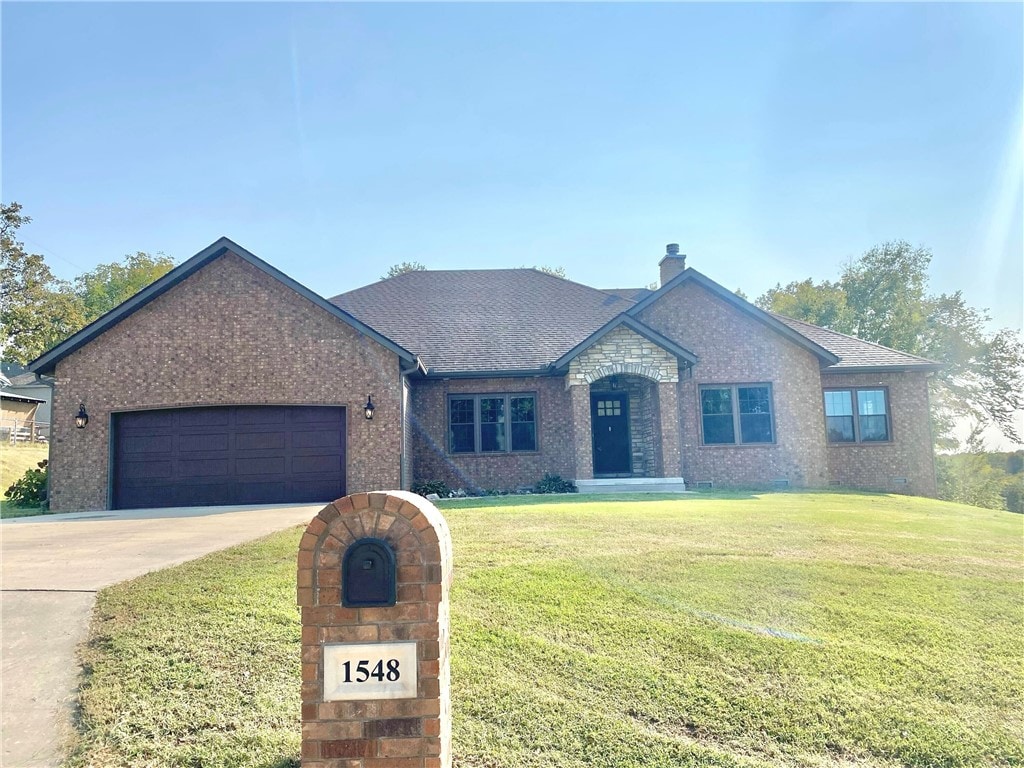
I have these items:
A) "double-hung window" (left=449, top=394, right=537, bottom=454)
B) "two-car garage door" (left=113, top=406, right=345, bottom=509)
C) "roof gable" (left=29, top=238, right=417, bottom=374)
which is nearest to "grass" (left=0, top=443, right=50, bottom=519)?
"two-car garage door" (left=113, top=406, right=345, bottom=509)

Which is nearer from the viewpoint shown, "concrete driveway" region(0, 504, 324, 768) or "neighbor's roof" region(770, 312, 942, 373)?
"concrete driveway" region(0, 504, 324, 768)

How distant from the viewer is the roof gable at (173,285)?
14.5 meters

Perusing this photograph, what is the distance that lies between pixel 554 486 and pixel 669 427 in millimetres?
3350

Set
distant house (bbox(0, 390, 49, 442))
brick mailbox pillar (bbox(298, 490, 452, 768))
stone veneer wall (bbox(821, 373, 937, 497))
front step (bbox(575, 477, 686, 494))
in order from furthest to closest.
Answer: distant house (bbox(0, 390, 49, 442)) → stone veneer wall (bbox(821, 373, 937, 497)) → front step (bbox(575, 477, 686, 494)) → brick mailbox pillar (bbox(298, 490, 452, 768))

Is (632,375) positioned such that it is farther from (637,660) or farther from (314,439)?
(637,660)

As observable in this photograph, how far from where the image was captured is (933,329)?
3922 centimetres

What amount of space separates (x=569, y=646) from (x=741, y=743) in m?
1.37

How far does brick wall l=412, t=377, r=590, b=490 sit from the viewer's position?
16.6 meters

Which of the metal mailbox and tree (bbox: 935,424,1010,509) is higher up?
the metal mailbox

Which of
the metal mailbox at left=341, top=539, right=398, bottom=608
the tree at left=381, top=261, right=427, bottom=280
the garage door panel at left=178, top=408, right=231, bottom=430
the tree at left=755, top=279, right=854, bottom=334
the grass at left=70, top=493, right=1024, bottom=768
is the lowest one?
the grass at left=70, top=493, right=1024, bottom=768

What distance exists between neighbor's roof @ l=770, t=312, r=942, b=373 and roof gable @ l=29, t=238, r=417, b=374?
11.4 meters

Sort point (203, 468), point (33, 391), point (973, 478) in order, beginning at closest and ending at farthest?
point (203, 468)
point (973, 478)
point (33, 391)

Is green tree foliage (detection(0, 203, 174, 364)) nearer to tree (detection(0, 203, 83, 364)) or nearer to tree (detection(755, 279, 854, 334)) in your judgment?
tree (detection(0, 203, 83, 364))

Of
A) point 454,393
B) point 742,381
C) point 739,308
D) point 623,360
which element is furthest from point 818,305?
point 454,393
